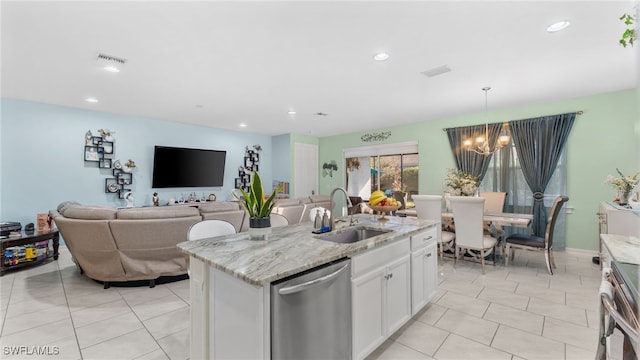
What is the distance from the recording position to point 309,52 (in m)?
2.83

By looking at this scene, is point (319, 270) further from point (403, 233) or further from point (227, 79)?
point (227, 79)

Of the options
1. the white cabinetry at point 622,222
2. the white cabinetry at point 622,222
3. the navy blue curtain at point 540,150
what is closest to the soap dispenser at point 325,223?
the white cabinetry at point 622,222

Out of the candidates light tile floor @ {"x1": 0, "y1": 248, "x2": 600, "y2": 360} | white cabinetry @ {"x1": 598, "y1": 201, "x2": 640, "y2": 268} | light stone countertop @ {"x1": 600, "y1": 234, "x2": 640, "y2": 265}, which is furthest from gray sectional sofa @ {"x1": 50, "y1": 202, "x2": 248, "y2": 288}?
white cabinetry @ {"x1": 598, "y1": 201, "x2": 640, "y2": 268}

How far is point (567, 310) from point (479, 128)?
11.8ft

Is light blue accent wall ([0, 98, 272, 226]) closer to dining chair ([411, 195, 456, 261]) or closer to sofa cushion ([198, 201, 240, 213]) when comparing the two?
sofa cushion ([198, 201, 240, 213])

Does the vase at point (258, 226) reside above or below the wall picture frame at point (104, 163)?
below

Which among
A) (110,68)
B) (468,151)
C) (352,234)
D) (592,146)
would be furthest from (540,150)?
(110,68)

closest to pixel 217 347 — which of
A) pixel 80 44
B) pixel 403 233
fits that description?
pixel 403 233

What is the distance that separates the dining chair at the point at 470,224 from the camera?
3.64m

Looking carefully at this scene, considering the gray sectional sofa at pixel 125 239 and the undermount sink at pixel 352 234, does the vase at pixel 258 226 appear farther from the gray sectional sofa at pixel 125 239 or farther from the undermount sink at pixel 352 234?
the gray sectional sofa at pixel 125 239

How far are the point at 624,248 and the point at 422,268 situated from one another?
4.18 feet

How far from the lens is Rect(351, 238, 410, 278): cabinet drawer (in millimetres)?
1720

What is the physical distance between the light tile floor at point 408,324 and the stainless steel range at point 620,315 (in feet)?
3.51

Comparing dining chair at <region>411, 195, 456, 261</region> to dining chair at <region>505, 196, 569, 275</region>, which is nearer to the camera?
dining chair at <region>505, 196, 569, 275</region>
